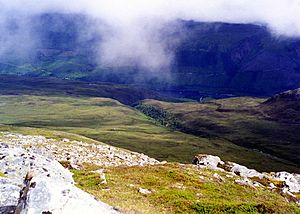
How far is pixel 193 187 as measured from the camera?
43.3 meters

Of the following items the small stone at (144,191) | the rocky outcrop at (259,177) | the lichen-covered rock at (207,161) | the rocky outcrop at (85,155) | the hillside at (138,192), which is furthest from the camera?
the lichen-covered rock at (207,161)

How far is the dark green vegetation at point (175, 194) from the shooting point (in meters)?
32.6

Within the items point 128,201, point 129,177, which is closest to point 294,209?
point 128,201

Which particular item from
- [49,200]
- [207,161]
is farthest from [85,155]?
[49,200]

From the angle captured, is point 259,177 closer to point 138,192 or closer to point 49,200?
point 138,192

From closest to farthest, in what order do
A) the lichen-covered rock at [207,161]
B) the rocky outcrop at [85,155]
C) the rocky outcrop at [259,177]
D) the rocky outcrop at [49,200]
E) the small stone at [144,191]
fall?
1. the rocky outcrop at [49,200]
2. the small stone at [144,191]
3. the rocky outcrop at [259,177]
4. the rocky outcrop at [85,155]
5. the lichen-covered rock at [207,161]

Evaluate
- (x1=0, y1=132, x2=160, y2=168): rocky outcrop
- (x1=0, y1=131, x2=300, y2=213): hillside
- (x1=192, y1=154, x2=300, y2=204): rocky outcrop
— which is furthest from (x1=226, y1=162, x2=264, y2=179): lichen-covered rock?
(x1=0, y1=132, x2=160, y2=168): rocky outcrop

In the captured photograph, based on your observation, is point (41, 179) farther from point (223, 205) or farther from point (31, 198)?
point (223, 205)

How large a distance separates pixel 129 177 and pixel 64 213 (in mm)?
26179

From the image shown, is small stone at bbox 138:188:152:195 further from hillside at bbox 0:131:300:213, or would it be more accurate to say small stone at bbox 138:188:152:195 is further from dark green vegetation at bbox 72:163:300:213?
dark green vegetation at bbox 72:163:300:213

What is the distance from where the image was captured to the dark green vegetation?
32.6 metres

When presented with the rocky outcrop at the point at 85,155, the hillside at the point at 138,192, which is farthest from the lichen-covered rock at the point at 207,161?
the hillside at the point at 138,192

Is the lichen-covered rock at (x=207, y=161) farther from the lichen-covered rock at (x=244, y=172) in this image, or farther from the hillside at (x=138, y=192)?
the hillside at (x=138, y=192)

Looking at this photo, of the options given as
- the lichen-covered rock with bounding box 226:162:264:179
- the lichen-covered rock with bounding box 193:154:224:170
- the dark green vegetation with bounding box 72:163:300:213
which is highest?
the dark green vegetation with bounding box 72:163:300:213
